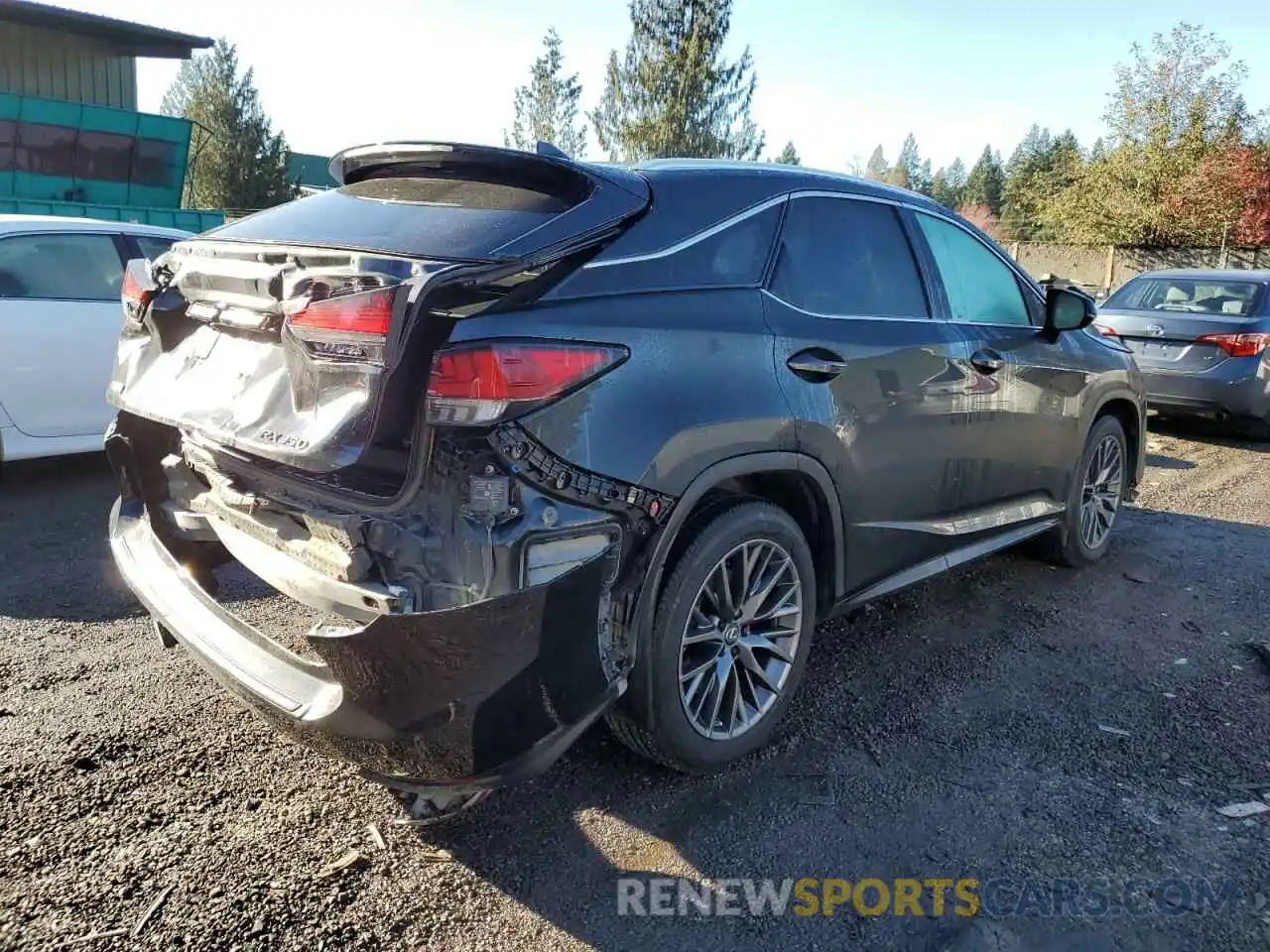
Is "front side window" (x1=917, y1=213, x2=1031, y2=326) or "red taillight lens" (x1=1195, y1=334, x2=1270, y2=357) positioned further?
"red taillight lens" (x1=1195, y1=334, x2=1270, y2=357)

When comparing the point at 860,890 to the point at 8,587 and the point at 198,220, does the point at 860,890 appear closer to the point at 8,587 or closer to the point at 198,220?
the point at 8,587

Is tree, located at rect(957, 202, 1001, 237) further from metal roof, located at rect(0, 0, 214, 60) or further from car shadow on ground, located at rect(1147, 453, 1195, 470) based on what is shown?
car shadow on ground, located at rect(1147, 453, 1195, 470)

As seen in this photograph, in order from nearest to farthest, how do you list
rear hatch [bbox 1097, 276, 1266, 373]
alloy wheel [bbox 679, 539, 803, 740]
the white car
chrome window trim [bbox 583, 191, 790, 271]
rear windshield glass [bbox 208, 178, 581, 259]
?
rear windshield glass [bbox 208, 178, 581, 259] < chrome window trim [bbox 583, 191, 790, 271] < alloy wheel [bbox 679, 539, 803, 740] < the white car < rear hatch [bbox 1097, 276, 1266, 373]

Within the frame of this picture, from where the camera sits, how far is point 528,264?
7.51ft

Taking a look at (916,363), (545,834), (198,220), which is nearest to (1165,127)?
(198,220)

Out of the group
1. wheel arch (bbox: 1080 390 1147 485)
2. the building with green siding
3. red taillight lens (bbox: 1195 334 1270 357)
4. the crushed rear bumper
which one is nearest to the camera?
the crushed rear bumper

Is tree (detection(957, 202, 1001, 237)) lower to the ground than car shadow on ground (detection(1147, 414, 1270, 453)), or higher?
higher

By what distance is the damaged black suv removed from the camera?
2.14 metres

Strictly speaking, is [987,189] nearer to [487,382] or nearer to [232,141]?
[232,141]

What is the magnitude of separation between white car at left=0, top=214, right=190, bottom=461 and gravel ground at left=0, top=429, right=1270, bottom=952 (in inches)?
62.5

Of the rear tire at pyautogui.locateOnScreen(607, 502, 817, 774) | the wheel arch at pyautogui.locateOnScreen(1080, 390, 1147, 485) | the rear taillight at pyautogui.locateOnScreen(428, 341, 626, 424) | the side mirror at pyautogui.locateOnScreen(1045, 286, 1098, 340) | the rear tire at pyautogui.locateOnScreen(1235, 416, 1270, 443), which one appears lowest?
the rear tire at pyautogui.locateOnScreen(607, 502, 817, 774)

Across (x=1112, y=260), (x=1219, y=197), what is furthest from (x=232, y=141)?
(x=1219, y=197)

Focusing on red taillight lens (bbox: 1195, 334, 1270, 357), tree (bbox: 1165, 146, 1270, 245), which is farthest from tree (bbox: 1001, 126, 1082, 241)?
red taillight lens (bbox: 1195, 334, 1270, 357)

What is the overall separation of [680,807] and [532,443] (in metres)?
1.28
